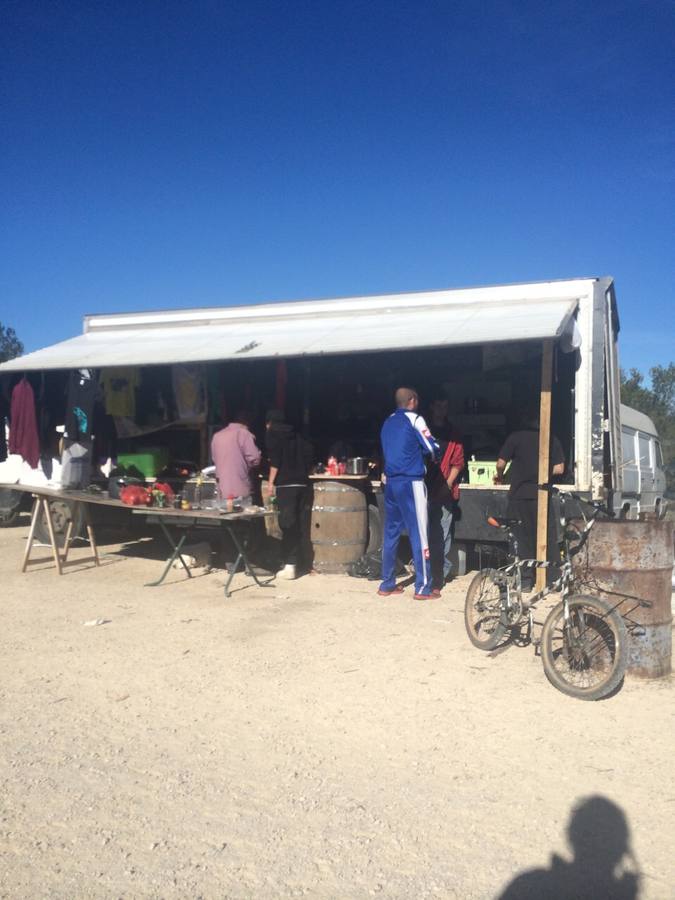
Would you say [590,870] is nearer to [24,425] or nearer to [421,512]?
[421,512]

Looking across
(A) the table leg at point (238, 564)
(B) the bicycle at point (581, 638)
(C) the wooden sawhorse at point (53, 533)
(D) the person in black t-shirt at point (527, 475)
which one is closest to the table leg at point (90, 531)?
(C) the wooden sawhorse at point (53, 533)

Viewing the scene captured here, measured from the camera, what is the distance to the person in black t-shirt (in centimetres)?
781

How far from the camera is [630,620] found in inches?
196

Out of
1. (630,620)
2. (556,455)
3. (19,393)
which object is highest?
(19,393)

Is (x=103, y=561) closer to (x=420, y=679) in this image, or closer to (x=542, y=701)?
(x=420, y=679)

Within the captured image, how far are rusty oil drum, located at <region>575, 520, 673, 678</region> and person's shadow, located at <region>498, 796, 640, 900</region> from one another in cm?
185

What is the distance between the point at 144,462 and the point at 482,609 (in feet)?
20.7

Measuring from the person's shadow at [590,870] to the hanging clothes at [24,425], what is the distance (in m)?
9.09

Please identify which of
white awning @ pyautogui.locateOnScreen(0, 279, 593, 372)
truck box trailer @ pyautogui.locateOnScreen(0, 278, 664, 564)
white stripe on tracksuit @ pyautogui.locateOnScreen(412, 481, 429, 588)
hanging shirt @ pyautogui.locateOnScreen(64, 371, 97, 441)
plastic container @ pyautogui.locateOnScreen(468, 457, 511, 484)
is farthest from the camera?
hanging shirt @ pyautogui.locateOnScreen(64, 371, 97, 441)

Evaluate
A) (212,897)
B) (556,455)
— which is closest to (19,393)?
(556,455)

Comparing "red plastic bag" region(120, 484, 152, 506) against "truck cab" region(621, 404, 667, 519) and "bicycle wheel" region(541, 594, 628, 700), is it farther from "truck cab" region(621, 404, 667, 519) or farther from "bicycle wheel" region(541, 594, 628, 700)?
"truck cab" region(621, 404, 667, 519)

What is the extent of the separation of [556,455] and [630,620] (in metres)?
3.20

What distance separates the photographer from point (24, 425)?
416 inches

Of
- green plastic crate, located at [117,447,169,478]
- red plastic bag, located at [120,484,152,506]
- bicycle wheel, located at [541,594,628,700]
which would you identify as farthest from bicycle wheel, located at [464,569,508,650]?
green plastic crate, located at [117,447,169,478]
